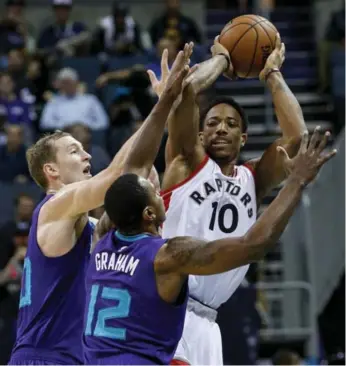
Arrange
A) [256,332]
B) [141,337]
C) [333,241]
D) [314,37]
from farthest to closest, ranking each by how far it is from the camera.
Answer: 1. [314,37]
2. [333,241]
3. [256,332]
4. [141,337]

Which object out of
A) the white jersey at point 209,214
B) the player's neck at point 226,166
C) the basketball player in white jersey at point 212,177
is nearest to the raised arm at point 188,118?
the basketball player in white jersey at point 212,177

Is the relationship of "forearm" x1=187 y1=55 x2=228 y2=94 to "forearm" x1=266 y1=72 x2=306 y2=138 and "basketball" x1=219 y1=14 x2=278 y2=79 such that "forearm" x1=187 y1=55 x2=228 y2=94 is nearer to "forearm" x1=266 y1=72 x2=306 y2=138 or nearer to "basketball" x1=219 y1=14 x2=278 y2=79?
"basketball" x1=219 y1=14 x2=278 y2=79

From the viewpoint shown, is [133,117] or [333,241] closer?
[333,241]

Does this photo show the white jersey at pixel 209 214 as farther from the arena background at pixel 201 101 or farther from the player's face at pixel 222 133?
the arena background at pixel 201 101

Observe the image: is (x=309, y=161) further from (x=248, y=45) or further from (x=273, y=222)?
(x=248, y=45)

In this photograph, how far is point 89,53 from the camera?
16031mm

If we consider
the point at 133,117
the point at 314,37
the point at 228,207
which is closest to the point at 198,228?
the point at 228,207

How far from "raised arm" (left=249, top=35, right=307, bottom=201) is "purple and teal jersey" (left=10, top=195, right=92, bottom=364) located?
1.49m

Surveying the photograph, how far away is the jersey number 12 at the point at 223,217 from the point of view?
22.7 feet

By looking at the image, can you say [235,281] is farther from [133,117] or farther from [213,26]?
[213,26]

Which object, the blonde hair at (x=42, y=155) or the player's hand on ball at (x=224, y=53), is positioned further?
the player's hand on ball at (x=224, y=53)

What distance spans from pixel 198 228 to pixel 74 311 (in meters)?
0.98

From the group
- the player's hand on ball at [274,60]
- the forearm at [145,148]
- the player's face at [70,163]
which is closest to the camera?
the forearm at [145,148]

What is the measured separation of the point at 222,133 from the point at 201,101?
5.72m
